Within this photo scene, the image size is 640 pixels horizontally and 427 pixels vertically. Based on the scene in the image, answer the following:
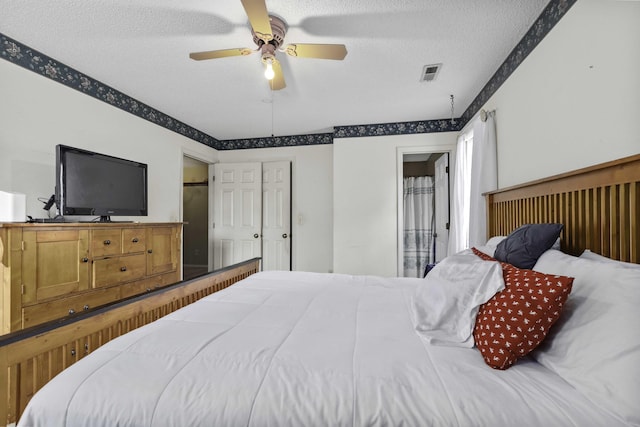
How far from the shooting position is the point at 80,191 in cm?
209

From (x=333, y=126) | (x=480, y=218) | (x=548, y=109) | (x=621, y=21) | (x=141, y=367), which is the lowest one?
(x=141, y=367)

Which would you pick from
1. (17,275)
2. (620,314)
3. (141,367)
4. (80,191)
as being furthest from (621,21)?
(80,191)

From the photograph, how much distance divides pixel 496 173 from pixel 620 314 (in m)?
1.84

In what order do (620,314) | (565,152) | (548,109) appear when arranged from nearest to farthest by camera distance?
(620,314)
(565,152)
(548,109)

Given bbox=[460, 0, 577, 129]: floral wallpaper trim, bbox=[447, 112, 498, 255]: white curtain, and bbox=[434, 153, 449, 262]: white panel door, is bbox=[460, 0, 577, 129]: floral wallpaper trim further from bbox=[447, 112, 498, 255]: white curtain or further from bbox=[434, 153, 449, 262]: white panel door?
bbox=[434, 153, 449, 262]: white panel door

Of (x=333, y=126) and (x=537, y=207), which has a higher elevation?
(x=333, y=126)

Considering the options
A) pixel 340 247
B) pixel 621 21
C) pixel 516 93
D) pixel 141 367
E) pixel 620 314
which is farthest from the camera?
pixel 340 247

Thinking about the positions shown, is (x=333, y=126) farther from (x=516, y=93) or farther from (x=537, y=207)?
(x=537, y=207)

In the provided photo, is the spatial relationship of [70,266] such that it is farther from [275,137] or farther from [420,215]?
[420,215]

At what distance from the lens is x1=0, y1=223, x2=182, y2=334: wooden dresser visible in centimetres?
150

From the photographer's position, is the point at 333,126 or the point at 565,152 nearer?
the point at 565,152

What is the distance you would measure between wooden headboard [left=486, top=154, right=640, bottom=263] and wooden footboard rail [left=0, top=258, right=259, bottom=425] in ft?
6.80

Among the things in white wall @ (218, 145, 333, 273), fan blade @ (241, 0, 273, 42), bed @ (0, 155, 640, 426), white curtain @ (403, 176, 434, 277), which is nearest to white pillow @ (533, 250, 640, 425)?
bed @ (0, 155, 640, 426)

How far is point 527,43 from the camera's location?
71.5 inches
